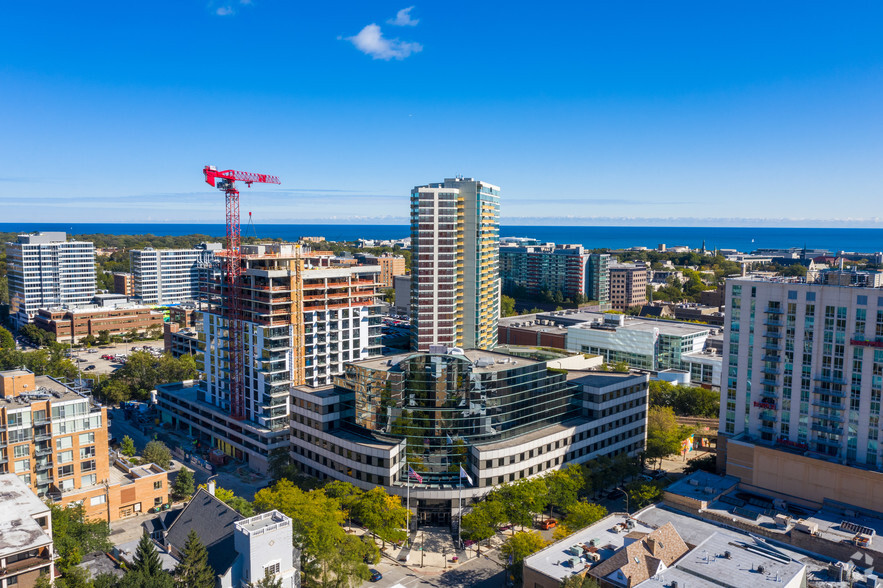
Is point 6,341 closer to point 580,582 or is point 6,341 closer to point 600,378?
point 600,378

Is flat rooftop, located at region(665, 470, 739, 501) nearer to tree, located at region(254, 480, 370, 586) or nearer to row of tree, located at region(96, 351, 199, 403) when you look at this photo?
tree, located at region(254, 480, 370, 586)

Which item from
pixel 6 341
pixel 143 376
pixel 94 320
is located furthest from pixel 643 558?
pixel 94 320

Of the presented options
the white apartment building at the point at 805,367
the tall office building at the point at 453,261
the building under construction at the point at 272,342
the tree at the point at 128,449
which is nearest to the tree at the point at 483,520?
the white apartment building at the point at 805,367

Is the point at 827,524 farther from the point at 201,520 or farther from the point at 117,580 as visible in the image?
the point at 117,580

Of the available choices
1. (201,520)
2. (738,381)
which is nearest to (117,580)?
(201,520)

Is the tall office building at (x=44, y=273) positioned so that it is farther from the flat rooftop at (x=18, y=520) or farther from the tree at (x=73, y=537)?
the flat rooftop at (x=18, y=520)
